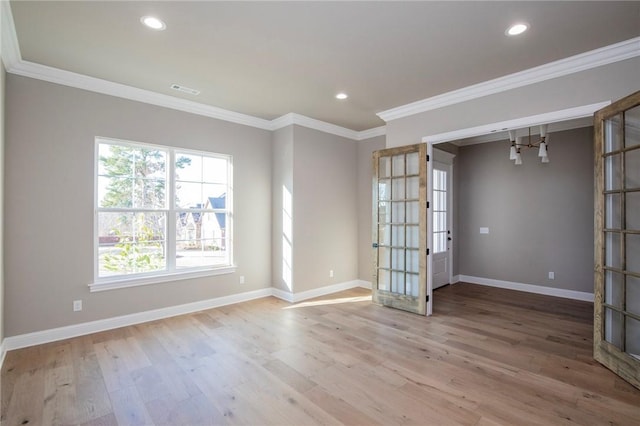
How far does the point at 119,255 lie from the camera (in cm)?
400

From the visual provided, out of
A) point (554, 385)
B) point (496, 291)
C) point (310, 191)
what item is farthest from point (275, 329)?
point (496, 291)

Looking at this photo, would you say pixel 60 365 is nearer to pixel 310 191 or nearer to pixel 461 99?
pixel 310 191

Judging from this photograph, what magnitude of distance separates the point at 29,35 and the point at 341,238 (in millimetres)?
4748

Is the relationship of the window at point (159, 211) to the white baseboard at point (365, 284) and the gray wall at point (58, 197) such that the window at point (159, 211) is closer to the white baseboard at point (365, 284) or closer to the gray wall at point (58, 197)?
the gray wall at point (58, 197)

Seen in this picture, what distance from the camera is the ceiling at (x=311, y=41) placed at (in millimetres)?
2443

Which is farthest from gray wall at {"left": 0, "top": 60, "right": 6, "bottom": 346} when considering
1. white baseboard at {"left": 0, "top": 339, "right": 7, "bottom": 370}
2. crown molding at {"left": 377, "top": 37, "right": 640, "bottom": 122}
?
crown molding at {"left": 377, "top": 37, "right": 640, "bottom": 122}

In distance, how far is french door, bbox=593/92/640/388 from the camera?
8.71ft

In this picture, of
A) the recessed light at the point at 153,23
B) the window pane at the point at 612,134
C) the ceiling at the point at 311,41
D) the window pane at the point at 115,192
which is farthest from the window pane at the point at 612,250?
the window pane at the point at 115,192

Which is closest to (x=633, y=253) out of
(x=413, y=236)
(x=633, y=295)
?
(x=633, y=295)

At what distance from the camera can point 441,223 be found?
600 cm

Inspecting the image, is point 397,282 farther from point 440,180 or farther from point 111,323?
point 111,323

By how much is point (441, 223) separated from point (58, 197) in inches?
227

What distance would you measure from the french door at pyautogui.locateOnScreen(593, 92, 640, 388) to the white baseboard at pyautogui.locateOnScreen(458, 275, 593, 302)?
8.69 ft

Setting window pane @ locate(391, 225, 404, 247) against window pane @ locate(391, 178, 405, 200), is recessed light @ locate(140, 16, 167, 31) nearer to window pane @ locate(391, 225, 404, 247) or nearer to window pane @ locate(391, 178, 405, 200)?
window pane @ locate(391, 178, 405, 200)
